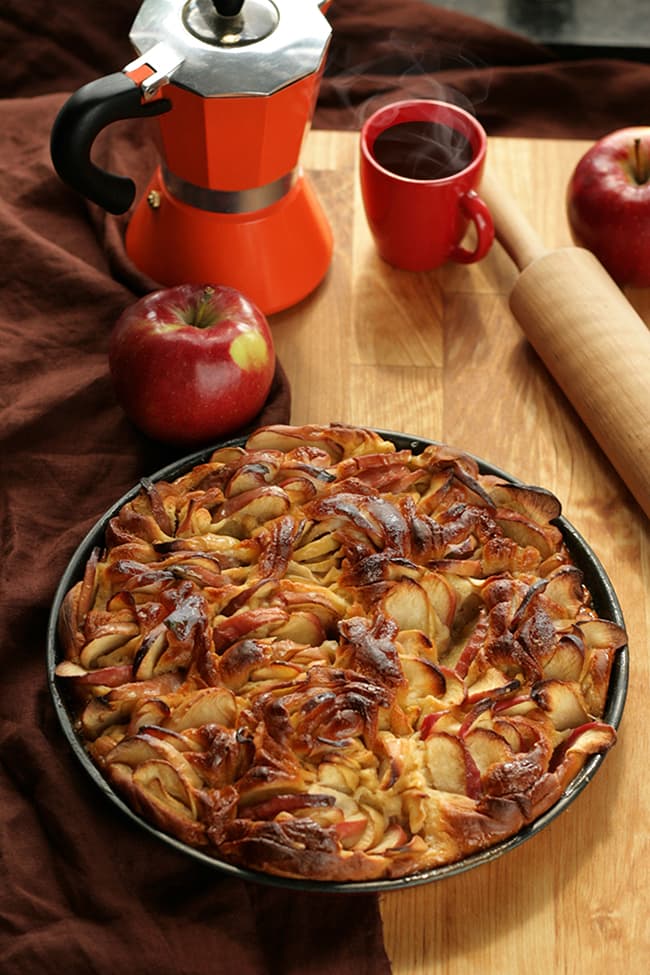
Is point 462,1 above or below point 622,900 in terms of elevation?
above

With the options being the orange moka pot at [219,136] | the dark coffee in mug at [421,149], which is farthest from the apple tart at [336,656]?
the dark coffee in mug at [421,149]

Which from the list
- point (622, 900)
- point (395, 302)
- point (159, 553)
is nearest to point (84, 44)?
point (395, 302)

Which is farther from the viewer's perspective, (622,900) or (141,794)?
(622,900)

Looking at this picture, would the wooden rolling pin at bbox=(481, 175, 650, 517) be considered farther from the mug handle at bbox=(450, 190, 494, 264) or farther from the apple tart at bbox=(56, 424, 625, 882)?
the apple tart at bbox=(56, 424, 625, 882)

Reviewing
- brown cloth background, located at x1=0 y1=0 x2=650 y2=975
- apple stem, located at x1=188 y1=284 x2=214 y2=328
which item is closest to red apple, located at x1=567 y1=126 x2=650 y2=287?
brown cloth background, located at x1=0 y1=0 x2=650 y2=975

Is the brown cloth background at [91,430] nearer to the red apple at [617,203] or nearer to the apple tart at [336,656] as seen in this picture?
the apple tart at [336,656]

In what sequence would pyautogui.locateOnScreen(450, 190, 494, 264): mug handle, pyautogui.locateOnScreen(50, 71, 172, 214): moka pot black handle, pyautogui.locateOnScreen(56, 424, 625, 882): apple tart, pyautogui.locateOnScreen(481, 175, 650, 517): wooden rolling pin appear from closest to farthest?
pyautogui.locateOnScreen(56, 424, 625, 882): apple tart, pyautogui.locateOnScreen(50, 71, 172, 214): moka pot black handle, pyautogui.locateOnScreen(481, 175, 650, 517): wooden rolling pin, pyautogui.locateOnScreen(450, 190, 494, 264): mug handle

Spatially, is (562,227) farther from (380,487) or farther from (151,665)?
(151,665)
